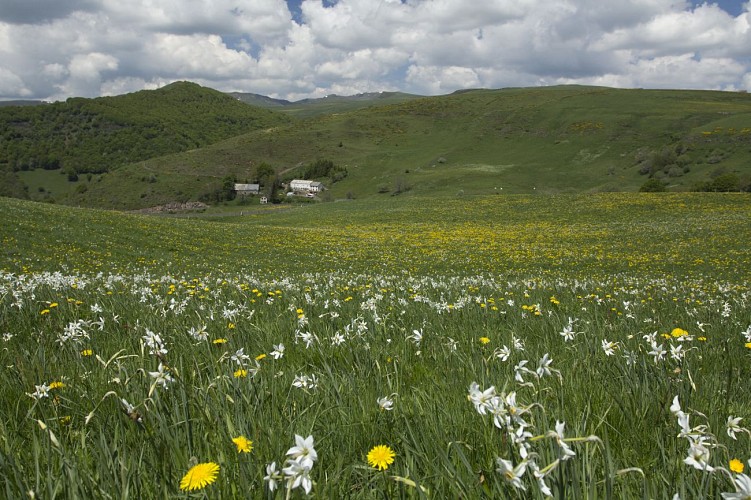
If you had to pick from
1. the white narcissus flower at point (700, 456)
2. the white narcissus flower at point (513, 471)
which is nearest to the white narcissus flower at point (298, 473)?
the white narcissus flower at point (513, 471)

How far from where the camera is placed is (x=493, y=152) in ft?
445

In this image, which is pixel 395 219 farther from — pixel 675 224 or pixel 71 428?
pixel 71 428

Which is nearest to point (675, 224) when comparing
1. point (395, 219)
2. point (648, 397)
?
point (395, 219)

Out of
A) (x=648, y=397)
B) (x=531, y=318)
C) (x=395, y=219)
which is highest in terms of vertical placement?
(x=648, y=397)

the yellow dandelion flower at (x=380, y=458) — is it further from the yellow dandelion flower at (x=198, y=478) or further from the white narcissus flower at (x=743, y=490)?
the white narcissus flower at (x=743, y=490)

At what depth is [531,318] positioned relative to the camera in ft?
20.9

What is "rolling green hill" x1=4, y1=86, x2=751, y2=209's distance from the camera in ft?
299

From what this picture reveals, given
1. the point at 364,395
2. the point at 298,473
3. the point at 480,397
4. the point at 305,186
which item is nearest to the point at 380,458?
the point at 480,397

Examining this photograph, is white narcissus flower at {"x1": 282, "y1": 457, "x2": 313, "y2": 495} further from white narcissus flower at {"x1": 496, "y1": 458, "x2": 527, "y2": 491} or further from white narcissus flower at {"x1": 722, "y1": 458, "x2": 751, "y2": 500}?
white narcissus flower at {"x1": 722, "y1": 458, "x2": 751, "y2": 500}

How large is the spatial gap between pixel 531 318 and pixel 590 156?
121m

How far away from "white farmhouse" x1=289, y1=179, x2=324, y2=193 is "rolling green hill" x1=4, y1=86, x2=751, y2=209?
171 inches

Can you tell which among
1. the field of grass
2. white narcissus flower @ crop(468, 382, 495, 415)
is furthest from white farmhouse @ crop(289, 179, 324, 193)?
white narcissus flower @ crop(468, 382, 495, 415)

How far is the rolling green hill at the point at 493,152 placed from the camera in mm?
91188

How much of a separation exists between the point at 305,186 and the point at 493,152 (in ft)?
179
